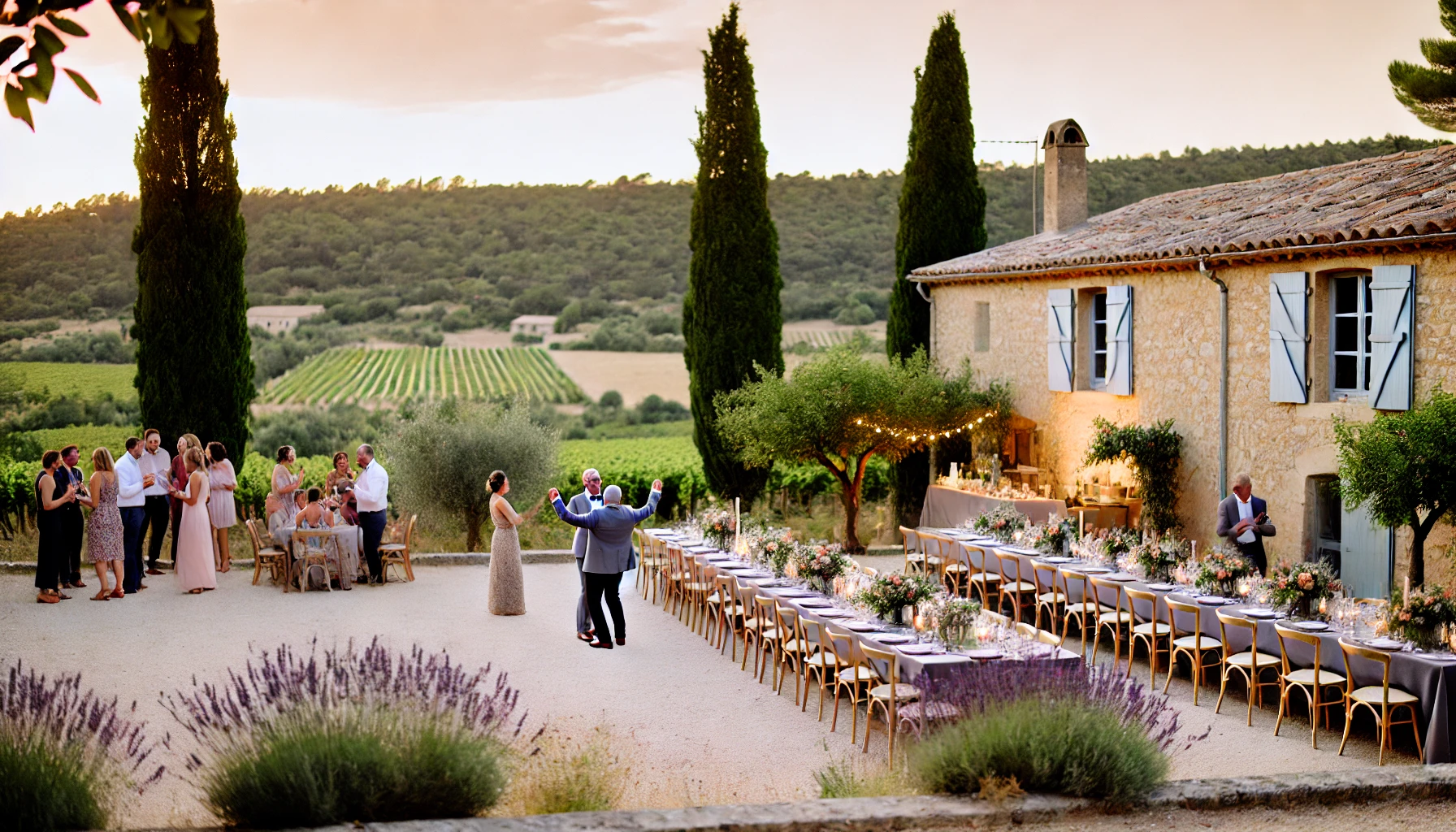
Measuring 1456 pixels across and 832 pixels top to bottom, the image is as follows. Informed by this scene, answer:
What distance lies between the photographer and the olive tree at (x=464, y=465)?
1928cm

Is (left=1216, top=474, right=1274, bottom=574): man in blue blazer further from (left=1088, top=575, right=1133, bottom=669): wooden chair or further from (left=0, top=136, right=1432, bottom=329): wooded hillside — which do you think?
(left=0, top=136, right=1432, bottom=329): wooded hillside

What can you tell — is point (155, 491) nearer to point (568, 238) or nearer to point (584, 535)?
point (584, 535)

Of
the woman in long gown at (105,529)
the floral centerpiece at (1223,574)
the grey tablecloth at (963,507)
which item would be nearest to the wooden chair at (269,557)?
the woman in long gown at (105,529)

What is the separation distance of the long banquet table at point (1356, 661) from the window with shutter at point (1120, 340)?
499 centimetres

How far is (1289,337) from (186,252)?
14522mm

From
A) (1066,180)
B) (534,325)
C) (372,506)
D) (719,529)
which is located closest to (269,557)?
(372,506)

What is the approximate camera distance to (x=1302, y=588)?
Answer: 389 inches

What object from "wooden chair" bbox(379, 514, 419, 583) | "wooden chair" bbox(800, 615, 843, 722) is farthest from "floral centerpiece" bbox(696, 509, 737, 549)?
"wooden chair" bbox(379, 514, 419, 583)

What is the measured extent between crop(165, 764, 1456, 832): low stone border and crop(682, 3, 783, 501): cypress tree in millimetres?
14385

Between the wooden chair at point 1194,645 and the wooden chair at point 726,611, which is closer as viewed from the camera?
the wooden chair at point 1194,645

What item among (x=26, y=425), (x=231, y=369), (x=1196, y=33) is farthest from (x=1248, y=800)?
(x=26, y=425)

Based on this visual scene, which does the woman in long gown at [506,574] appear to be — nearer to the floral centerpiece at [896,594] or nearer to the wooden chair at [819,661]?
the wooden chair at [819,661]

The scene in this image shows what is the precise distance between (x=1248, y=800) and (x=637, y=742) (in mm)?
4132

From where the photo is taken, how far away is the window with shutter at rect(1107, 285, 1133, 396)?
1675 cm
